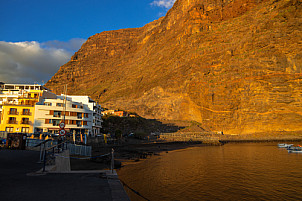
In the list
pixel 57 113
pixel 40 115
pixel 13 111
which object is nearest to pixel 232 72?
pixel 57 113

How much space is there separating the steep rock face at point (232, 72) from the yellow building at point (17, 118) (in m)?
80.4

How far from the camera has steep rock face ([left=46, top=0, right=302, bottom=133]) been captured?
87500mm

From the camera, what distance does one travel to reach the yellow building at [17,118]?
153 ft

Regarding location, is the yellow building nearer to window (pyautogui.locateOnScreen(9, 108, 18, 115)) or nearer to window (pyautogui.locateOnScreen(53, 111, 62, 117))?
window (pyautogui.locateOnScreen(9, 108, 18, 115))

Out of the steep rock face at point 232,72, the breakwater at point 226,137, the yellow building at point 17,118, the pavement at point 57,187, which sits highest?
the steep rock face at point 232,72

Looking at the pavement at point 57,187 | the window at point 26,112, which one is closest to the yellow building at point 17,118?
the window at point 26,112

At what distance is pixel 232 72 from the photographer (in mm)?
100625

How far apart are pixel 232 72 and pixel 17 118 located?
9375 centimetres

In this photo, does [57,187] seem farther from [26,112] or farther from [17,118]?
[17,118]

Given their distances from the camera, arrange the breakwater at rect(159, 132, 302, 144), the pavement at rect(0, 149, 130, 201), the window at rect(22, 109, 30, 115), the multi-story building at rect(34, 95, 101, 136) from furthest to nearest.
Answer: the breakwater at rect(159, 132, 302, 144), the multi-story building at rect(34, 95, 101, 136), the window at rect(22, 109, 30, 115), the pavement at rect(0, 149, 130, 201)

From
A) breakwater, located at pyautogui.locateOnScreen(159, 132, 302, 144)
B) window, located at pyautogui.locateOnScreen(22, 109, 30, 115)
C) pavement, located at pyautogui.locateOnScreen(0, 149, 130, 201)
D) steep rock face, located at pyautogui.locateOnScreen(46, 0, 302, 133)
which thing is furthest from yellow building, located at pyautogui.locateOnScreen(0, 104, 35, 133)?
steep rock face, located at pyautogui.locateOnScreen(46, 0, 302, 133)

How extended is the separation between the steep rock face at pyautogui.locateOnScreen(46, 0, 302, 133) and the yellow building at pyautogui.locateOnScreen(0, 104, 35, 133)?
8040 cm

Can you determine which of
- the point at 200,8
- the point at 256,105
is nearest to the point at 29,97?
the point at 256,105

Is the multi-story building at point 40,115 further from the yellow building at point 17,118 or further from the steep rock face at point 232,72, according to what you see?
the steep rock face at point 232,72
